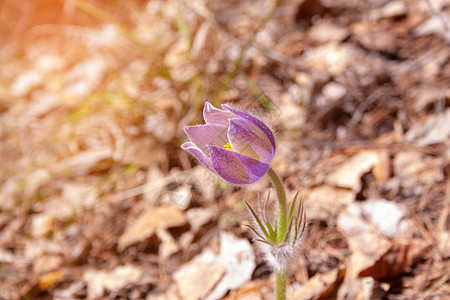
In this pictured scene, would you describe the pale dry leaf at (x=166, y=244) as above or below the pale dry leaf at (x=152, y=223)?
below

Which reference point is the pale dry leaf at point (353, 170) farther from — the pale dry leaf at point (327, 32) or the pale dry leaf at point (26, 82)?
the pale dry leaf at point (26, 82)

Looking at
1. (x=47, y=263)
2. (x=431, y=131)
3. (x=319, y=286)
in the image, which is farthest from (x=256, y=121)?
(x=47, y=263)

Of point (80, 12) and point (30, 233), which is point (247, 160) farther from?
point (80, 12)

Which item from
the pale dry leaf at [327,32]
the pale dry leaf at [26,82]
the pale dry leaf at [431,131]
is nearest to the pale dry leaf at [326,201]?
the pale dry leaf at [431,131]

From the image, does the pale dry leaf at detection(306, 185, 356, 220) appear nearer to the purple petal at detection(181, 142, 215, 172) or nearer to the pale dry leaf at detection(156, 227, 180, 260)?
the pale dry leaf at detection(156, 227, 180, 260)

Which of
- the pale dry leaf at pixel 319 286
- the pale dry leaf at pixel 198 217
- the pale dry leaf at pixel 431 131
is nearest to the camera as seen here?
the pale dry leaf at pixel 319 286

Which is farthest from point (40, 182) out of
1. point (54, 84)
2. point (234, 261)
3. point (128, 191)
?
point (234, 261)

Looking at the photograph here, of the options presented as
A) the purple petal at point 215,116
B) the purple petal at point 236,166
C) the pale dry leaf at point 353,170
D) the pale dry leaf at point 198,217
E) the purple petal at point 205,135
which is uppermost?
the purple petal at point 215,116
